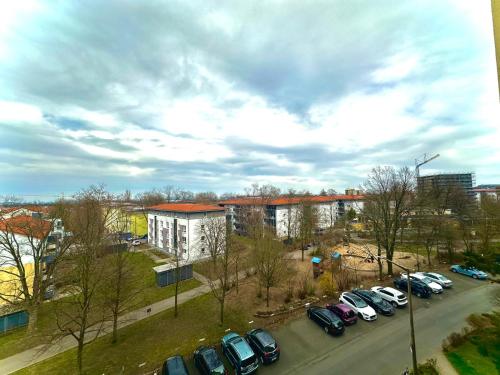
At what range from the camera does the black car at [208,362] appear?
12906 millimetres

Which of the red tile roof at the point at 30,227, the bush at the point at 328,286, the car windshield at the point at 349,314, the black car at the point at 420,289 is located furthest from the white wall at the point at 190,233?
the black car at the point at 420,289

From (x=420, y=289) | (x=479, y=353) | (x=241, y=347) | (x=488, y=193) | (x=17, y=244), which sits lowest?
(x=479, y=353)

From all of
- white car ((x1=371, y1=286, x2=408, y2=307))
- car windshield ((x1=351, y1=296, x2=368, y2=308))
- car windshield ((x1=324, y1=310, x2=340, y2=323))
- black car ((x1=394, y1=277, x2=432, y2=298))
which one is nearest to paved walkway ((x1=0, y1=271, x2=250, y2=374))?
car windshield ((x1=324, y1=310, x2=340, y2=323))

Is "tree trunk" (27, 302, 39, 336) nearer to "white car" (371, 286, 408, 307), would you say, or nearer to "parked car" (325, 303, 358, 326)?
"parked car" (325, 303, 358, 326)

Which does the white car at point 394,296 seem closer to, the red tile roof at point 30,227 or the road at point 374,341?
the road at point 374,341

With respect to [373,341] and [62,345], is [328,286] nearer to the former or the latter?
[373,341]

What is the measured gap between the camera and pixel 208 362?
1349cm

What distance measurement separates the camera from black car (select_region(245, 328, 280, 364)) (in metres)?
14.5

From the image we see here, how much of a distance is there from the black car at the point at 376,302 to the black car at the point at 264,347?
38.7 ft

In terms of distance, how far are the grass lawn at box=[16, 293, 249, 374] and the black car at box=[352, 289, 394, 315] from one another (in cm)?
1239

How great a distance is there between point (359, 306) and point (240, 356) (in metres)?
12.9

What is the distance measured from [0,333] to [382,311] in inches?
1457

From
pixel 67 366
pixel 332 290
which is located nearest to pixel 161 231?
pixel 67 366

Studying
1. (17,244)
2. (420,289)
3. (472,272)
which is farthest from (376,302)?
(17,244)
